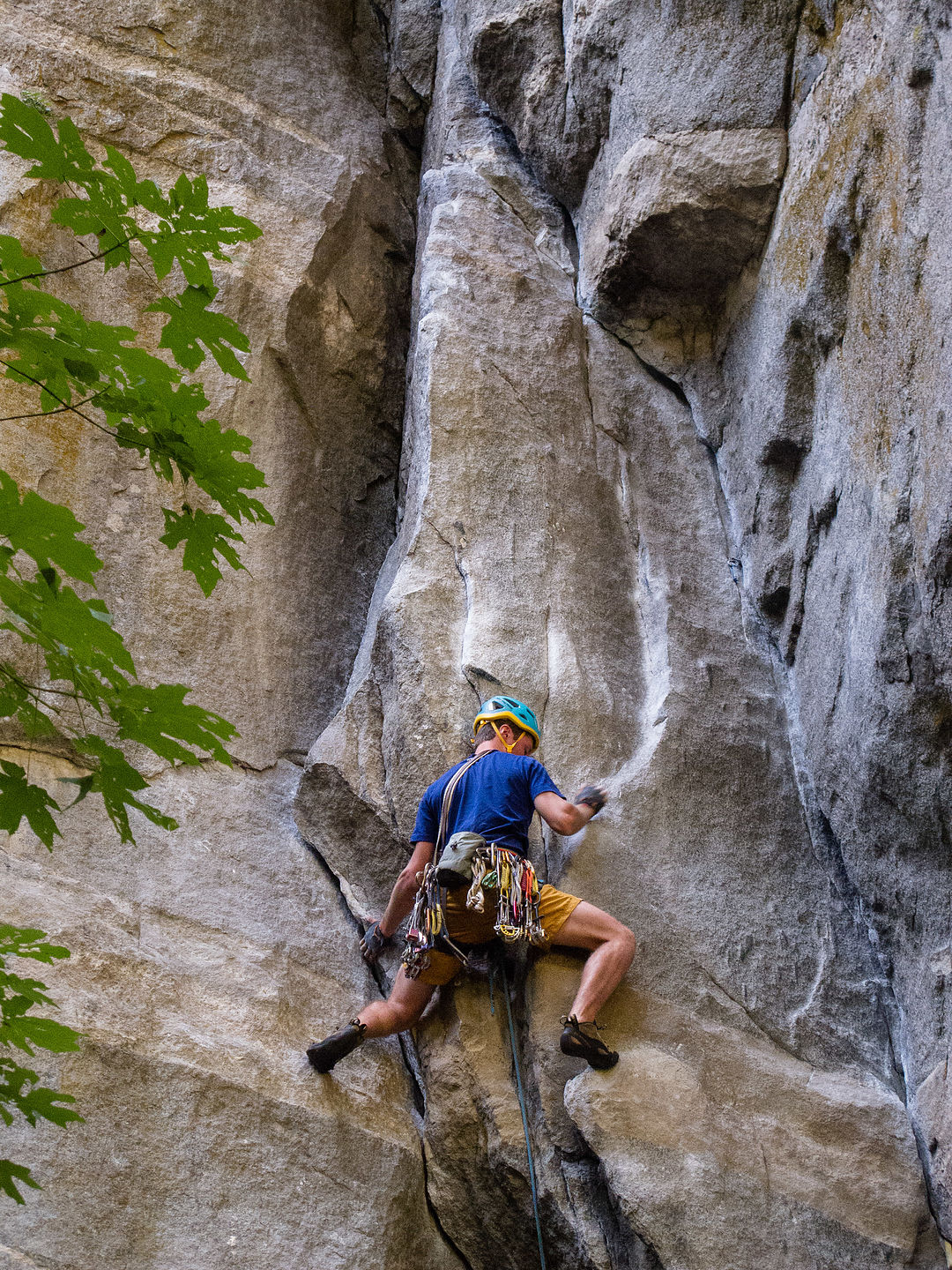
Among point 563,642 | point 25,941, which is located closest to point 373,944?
point 563,642

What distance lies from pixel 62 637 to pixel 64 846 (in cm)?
333

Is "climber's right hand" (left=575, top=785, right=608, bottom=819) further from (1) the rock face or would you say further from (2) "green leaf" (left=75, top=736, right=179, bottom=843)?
(2) "green leaf" (left=75, top=736, right=179, bottom=843)

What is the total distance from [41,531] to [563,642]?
3.71 metres

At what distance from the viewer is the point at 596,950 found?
484 centimetres

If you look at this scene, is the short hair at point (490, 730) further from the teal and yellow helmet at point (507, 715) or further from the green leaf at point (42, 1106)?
the green leaf at point (42, 1106)

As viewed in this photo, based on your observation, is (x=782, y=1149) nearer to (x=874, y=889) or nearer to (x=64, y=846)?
(x=874, y=889)

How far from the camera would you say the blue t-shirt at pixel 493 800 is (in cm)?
490

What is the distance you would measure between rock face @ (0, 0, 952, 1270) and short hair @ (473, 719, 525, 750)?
0.25 meters

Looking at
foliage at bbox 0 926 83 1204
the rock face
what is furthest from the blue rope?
foliage at bbox 0 926 83 1204

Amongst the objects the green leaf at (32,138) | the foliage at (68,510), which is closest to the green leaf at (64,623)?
the foliage at (68,510)

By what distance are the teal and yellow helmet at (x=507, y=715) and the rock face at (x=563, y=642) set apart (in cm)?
27

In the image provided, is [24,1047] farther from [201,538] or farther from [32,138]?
[32,138]

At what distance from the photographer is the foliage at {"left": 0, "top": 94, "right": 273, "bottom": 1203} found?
8.16ft

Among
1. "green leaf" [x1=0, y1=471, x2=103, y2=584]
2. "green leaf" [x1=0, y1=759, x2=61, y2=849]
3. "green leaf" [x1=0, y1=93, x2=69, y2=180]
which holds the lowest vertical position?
"green leaf" [x1=0, y1=759, x2=61, y2=849]
